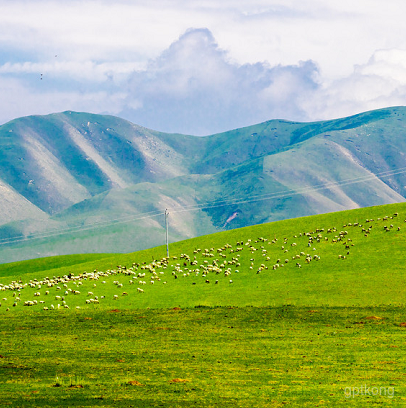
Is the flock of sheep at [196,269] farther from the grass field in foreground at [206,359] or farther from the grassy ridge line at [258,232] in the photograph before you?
the grass field in foreground at [206,359]

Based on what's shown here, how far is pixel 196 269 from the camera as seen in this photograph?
218 feet

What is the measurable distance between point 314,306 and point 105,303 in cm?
1773

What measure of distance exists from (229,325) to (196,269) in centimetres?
2888

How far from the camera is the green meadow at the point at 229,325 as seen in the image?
20.1 metres

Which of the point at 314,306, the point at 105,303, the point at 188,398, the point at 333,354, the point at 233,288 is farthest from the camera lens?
the point at 233,288

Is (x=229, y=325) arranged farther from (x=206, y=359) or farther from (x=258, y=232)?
(x=258, y=232)

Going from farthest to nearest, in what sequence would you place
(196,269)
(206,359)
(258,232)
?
(258,232)
(196,269)
(206,359)

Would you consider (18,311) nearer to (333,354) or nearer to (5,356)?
(5,356)

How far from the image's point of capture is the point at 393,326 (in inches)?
1420

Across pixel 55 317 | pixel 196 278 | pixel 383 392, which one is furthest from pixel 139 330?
pixel 196 278

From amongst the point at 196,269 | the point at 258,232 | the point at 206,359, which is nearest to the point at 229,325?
the point at 206,359

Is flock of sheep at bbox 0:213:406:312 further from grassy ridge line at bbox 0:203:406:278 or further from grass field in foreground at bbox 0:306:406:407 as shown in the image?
grass field in foreground at bbox 0:306:406:407

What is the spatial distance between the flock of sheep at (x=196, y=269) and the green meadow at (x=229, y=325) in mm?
231

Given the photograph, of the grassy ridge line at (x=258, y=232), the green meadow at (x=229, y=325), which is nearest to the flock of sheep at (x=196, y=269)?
the green meadow at (x=229, y=325)
